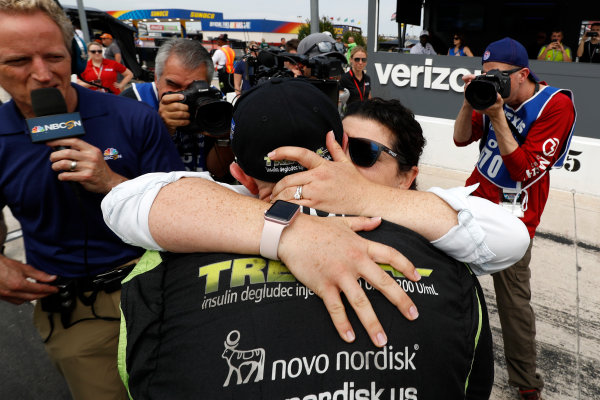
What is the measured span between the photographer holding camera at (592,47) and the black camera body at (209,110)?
8.21 m

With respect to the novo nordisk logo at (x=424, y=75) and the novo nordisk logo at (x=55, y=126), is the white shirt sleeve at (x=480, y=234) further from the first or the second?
the novo nordisk logo at (x=424, y=75)

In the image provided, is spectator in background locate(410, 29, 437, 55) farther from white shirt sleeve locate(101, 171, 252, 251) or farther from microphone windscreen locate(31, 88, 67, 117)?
white shirt sleeve locate(101, 171, 252, 251)

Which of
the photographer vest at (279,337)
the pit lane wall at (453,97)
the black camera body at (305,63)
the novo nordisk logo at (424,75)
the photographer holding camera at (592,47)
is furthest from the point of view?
the photographer holding camera at (592,47)

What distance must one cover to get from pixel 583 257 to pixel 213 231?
14.1 ft

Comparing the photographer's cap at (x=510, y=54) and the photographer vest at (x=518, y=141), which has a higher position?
the photographer's cap at (x=510, y=54)

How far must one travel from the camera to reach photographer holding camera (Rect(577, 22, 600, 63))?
728 centimetres

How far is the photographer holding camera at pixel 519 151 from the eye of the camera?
2.17 metres

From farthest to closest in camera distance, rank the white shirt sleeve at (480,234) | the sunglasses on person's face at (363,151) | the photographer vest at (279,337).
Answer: the sunglasses on person's face at (363,151)
the white shirt sleeve at (480,234)
the photographer vest at (279,337)

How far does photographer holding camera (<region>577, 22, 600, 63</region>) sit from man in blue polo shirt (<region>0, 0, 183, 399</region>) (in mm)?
8576

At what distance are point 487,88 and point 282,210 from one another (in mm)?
1729

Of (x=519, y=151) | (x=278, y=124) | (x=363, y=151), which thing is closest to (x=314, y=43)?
(x=519, y=151)

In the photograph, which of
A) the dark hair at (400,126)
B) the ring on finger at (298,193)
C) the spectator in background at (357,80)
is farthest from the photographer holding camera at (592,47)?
the ring on finger at (298,193)

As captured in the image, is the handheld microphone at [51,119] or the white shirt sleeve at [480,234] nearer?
the white shirt sleeve at [480,234]

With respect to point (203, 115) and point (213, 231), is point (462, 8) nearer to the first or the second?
point (203, 115)
